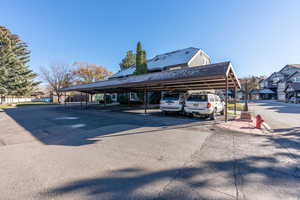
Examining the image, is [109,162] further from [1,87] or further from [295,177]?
[1,87]

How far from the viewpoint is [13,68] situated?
22.1 meters

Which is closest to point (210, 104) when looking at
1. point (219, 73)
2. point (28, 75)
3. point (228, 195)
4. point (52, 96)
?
point (219, 73)

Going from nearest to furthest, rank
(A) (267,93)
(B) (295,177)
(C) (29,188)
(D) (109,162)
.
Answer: (C) (29,188), (B) (295,177), (D) (109,162), (A) (267,93)

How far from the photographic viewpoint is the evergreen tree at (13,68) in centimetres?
2123

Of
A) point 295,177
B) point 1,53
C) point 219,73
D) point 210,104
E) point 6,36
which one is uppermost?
point 6,36

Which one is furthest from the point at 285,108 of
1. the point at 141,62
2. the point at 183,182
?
the point at 183,182

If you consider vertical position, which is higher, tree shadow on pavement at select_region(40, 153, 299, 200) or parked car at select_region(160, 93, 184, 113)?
parked car at select_region(160, 93, 184, 113)

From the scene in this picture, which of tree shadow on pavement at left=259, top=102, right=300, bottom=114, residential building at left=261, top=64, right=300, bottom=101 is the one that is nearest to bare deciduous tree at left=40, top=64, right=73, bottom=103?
tree shadow on pavement at left=259, top=102, right=300, bottom=114

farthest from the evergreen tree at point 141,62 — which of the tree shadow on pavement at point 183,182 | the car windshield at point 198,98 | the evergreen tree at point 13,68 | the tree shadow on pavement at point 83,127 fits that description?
the evergreen tree at point 13,68

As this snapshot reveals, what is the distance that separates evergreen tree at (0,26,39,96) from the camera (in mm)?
21234

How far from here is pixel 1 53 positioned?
71.8 feet

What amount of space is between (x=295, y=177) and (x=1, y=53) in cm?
3590

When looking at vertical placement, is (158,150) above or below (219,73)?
below

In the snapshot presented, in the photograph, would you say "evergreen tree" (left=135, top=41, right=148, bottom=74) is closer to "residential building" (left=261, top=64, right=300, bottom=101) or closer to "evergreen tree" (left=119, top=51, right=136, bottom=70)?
"evergreen tree" (left=119, top=51, right=136, bottom=70)
